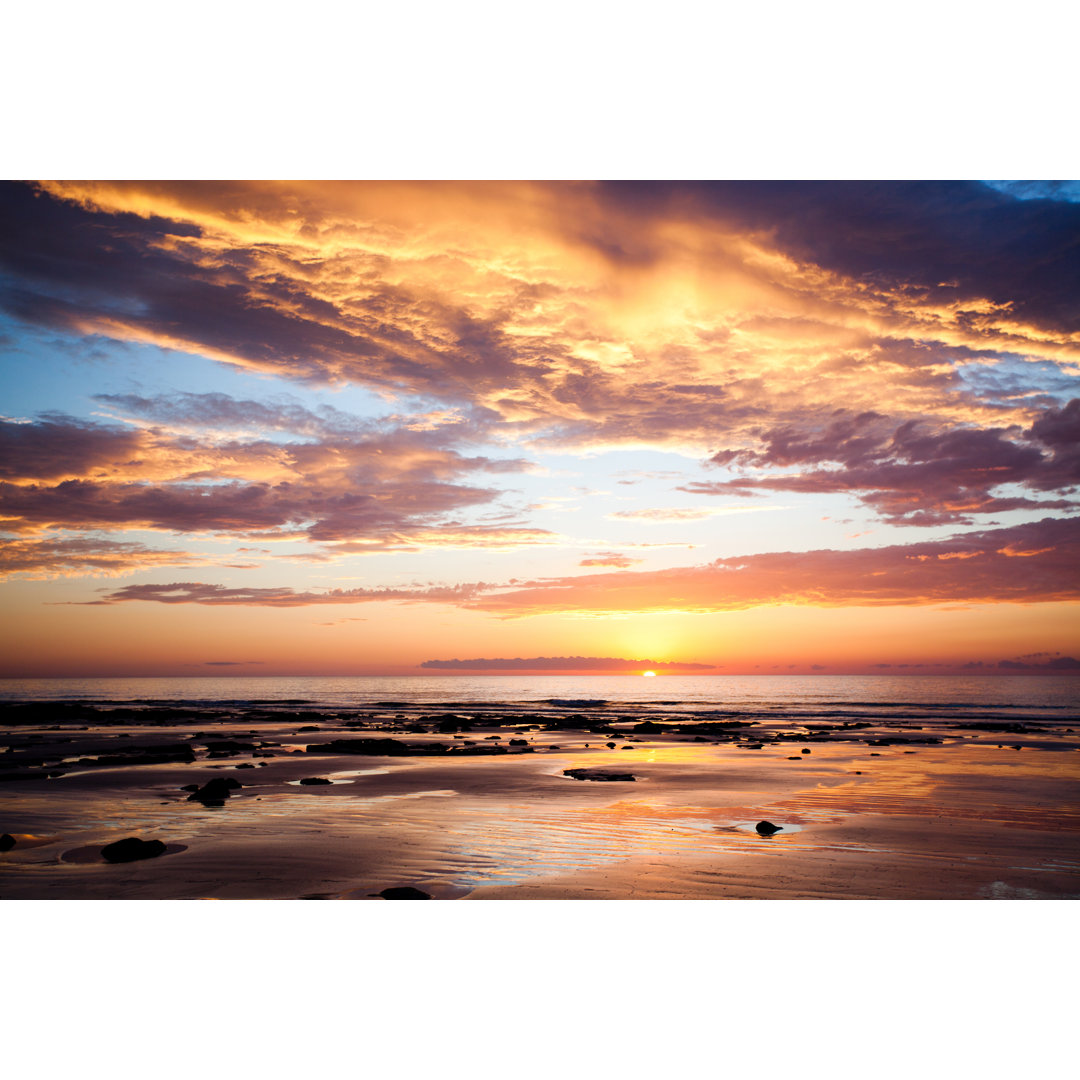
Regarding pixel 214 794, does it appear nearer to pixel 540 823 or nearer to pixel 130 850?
pixel 130 850

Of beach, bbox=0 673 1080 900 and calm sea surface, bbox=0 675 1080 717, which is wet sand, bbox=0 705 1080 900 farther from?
calm sea surface, bbox=0 675 1080 717

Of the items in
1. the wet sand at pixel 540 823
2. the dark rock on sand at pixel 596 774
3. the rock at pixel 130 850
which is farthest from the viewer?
the dark rock on sand at pixel 596 774

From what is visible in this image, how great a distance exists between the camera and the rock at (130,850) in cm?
850

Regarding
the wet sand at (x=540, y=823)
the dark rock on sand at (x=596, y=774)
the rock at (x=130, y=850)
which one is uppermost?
the dark rock on sand at (x=596, y=774)

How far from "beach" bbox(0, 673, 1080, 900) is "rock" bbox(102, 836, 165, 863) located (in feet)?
0.29

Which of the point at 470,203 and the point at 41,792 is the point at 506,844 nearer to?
the point at 470,203

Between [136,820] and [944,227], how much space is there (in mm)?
16257

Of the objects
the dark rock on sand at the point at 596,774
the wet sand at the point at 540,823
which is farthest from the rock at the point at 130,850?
the dark rock on sand at the point at 596,774

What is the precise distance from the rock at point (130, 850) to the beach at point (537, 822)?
0.09 meters

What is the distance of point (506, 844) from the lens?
9602mm

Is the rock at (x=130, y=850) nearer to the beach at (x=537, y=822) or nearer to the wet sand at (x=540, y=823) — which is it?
the beach at (x=537, y=822)

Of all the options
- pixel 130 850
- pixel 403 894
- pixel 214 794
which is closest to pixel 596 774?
pixel 214 794

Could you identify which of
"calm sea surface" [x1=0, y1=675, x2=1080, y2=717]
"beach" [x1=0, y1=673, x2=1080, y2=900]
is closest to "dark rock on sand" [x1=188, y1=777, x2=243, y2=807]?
"beach" [x1=0, y1=673, x2=1080, y2=900]

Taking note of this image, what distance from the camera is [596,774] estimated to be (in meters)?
18.1
